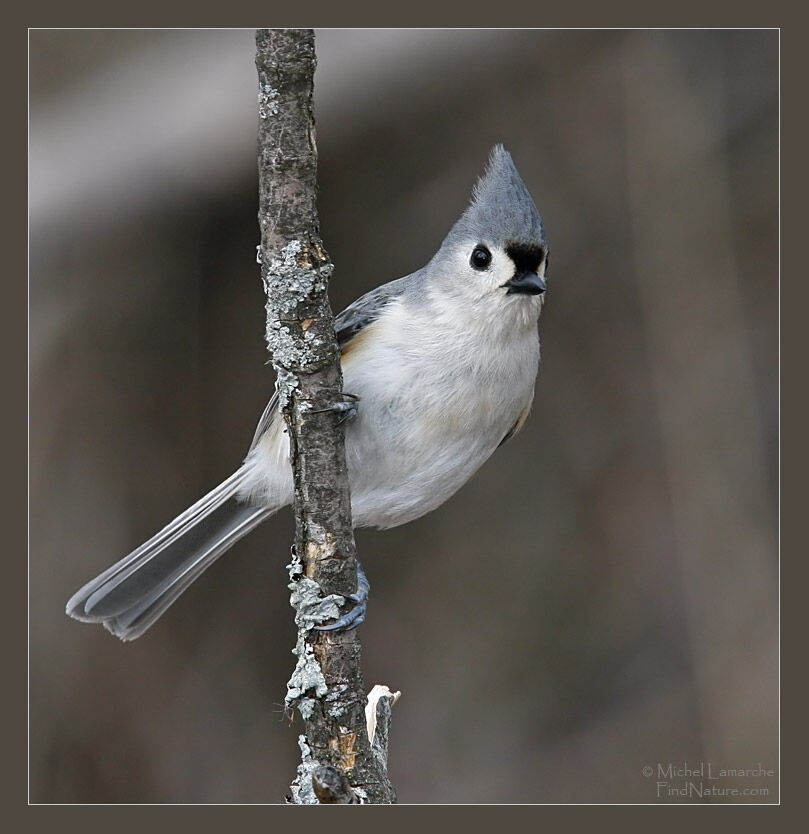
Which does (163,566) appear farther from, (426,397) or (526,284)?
(526,284)

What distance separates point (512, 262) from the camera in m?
2.01

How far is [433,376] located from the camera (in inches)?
82.2

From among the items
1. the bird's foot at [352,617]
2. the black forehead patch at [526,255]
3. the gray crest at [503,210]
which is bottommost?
the bird's foot at [352,617]

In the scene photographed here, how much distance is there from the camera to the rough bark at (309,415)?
1.52 metres

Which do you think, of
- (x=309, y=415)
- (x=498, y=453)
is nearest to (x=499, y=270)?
(x=309, y=415)

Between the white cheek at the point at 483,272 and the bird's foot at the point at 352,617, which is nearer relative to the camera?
the bird's foot at the point at 352,617

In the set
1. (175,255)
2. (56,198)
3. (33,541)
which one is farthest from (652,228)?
(33,541)

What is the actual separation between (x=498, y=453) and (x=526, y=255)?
5.80 ft

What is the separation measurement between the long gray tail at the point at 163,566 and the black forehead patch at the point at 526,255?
2.96 ft

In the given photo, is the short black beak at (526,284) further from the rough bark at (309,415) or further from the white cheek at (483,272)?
the rough bark at (309,415)

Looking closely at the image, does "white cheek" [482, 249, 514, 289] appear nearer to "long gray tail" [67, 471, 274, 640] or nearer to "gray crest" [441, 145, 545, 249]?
"gray crest" [441, 145, 545, 249]

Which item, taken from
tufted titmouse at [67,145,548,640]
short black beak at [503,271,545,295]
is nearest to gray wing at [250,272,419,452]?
tufted titmouse at [67,145,548,640]

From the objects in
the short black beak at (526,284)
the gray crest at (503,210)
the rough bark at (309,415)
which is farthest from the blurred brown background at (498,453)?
the rough bark at (309,415)

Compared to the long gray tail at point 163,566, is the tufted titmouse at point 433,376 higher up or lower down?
higher up
